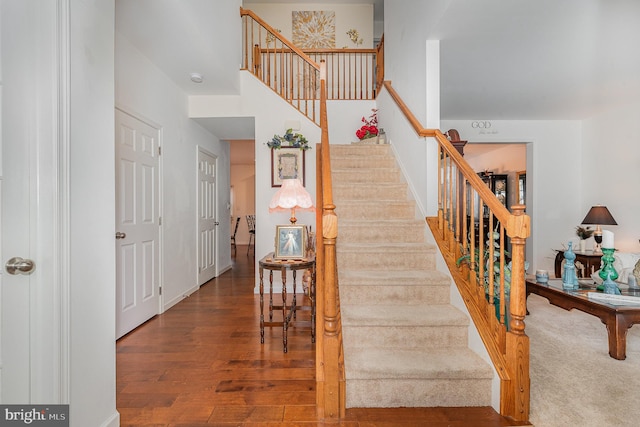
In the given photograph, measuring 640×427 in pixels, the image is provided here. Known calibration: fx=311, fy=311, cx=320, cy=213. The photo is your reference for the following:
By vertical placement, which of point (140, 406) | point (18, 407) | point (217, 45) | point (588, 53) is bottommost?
point (140, 406)

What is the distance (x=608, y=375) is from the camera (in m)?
2.11

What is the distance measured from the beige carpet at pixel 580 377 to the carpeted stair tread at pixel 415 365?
0.36 m

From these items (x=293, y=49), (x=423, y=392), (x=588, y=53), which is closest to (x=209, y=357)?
(x=423, y=392)

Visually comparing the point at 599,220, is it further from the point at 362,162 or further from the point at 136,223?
the point at 136,223

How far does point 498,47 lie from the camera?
9.38ft

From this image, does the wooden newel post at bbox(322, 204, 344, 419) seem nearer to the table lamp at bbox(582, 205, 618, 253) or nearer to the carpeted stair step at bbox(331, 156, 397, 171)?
the carpeted stair step at bbox(331, 156, 397, 171)

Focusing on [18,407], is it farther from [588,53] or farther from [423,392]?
[588,53]

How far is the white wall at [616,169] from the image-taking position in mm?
4516

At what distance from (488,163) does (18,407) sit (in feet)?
29.2

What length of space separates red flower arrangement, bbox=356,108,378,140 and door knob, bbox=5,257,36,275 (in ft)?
13.2

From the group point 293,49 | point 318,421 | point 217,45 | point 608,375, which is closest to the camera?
point 318,421

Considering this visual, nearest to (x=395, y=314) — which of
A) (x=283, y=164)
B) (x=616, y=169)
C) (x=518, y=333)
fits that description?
(x=518, y=333)

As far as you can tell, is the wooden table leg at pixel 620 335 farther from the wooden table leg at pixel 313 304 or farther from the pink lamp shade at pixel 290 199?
the pink lamp shade at pixel 290 199

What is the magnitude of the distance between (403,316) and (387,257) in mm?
625
